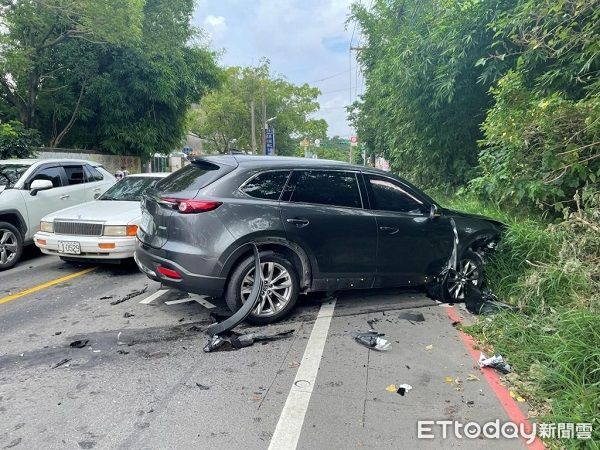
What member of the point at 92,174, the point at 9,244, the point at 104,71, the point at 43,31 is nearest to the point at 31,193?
the point at 9,244

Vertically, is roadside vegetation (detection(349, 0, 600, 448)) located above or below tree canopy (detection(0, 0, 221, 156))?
below

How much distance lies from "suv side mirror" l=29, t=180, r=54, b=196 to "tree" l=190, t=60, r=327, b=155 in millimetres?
31804

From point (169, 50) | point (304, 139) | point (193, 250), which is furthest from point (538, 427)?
point (304, 139)

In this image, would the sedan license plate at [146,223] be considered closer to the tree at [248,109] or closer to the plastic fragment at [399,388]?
the plastic fragment at [399,388]

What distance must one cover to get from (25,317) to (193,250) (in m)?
2.11

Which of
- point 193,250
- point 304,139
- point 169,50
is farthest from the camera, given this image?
point 304,139

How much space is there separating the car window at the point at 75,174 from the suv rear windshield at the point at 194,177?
431cm

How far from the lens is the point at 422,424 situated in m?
3.02

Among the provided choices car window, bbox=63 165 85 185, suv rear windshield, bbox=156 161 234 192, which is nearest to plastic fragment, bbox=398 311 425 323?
suv rear windshield, bbox=156 161 234 192

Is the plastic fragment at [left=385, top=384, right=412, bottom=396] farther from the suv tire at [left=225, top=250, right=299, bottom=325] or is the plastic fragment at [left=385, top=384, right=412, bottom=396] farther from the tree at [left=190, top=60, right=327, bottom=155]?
the tree at [left=190, top=60, right=327, bottom=155]

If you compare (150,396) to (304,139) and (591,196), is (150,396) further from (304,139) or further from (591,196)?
(304,139)

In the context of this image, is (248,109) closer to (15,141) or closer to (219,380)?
(15,141)

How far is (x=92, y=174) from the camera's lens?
9086 mm

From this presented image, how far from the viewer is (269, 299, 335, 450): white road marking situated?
2.81m
